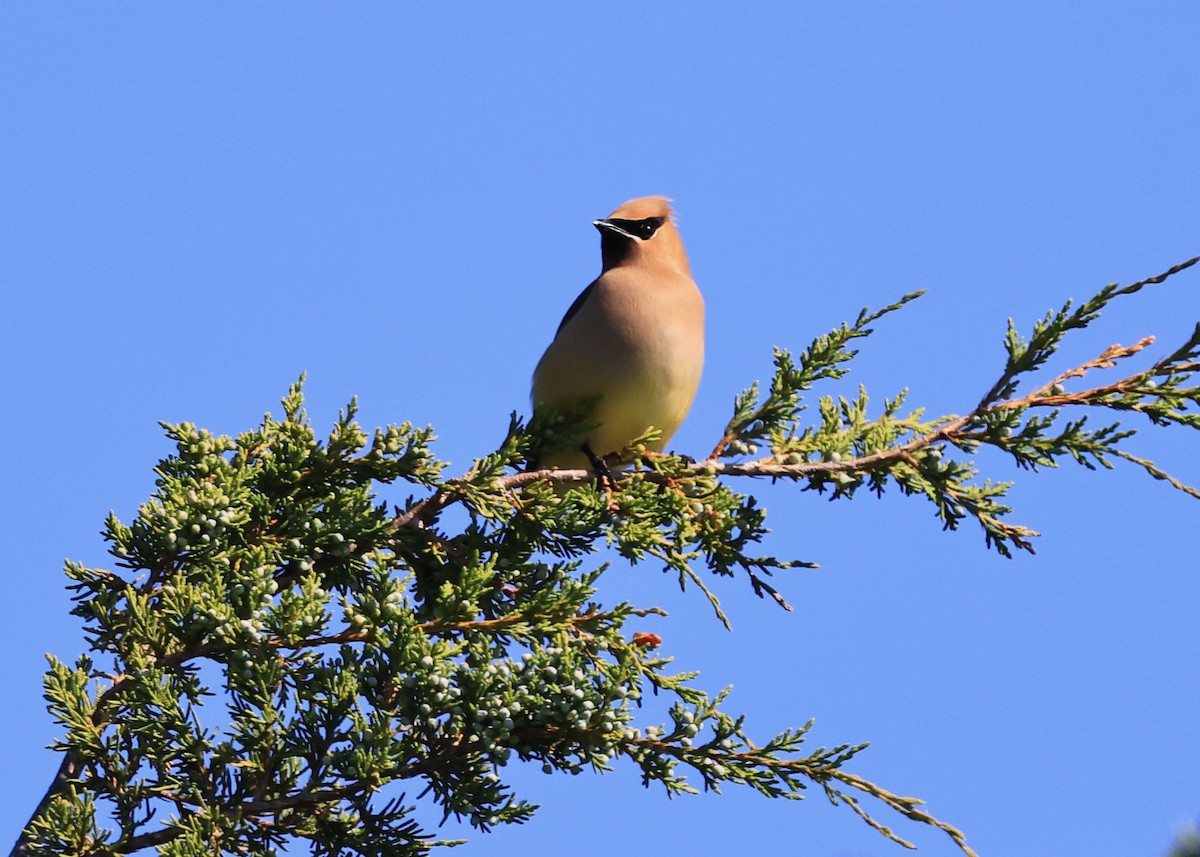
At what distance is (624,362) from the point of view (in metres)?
4.62

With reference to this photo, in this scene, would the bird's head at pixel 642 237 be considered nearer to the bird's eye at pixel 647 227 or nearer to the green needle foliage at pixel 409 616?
the bird's eye at pixel 647 227

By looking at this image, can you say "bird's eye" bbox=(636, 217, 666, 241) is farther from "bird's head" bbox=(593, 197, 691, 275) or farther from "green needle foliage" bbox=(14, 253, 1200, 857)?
"green needle foliage" bbox=(14, 253, 1200, 857)

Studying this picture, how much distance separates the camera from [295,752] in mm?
3164

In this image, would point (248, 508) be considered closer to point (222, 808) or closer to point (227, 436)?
point (227, 436)

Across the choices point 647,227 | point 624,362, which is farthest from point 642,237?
point 624,362

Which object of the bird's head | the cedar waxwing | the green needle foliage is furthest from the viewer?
the bird's head

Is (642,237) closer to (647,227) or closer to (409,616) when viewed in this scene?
(647,227)

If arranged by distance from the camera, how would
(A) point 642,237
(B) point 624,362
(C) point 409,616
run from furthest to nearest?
(A) point 642,237 < (B) point 624,362 < (C) point 409,616

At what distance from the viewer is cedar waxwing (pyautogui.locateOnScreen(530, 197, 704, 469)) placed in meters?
4.60

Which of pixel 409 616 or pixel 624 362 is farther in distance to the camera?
pixel 624 362

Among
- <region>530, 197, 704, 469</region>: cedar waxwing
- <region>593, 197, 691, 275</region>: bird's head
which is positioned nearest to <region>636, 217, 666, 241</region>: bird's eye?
<region>593, 197, 691, 275</region>: bird's head

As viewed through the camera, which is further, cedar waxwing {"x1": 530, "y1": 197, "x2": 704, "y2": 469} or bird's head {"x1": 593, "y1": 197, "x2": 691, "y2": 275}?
bird's head {"x1": 593, "y1": 197, "x2": 691, "y2": 275}

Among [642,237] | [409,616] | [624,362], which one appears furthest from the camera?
[642,237]

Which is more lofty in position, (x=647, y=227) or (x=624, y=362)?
(x=647, y=227)
